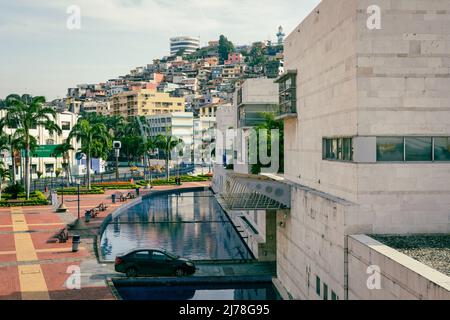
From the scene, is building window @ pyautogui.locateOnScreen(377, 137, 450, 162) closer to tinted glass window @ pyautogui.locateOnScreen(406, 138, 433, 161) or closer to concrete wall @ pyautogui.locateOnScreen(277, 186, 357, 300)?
tinted glass window @ pyautogui.locateOnScreen(406, 138, 433, 161)

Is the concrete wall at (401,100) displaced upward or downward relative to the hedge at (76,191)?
upward

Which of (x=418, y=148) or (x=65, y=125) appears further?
(x=65, y=125)

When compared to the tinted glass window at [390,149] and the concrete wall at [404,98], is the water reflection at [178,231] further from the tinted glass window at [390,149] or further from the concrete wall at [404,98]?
the tinted glass window at [390,149]

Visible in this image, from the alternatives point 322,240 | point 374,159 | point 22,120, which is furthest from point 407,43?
point 22,120

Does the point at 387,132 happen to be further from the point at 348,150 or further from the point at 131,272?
the point at 131,272

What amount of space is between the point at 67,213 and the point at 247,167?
16543 mm

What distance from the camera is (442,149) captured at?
1872cm

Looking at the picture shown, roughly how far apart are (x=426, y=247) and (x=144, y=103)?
156133 mm

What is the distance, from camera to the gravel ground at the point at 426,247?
573 inches

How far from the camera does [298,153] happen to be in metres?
27.0

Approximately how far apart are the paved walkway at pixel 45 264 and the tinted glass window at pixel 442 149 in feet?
46.8

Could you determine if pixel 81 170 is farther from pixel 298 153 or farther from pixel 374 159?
pixel 374 159

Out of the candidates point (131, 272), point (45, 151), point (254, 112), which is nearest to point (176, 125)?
point (45, 151)

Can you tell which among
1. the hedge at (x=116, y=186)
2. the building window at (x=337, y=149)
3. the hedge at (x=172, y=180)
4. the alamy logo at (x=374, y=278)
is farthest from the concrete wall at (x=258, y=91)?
the alamy logo at (x=374, y=278)
